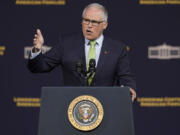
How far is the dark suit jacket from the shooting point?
8.61ft

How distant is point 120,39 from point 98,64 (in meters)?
1.33

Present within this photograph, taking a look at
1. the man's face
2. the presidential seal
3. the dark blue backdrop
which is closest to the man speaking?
the man's face


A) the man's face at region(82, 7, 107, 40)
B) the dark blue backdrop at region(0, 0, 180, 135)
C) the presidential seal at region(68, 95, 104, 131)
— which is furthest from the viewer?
the dark blue backdrop at region(0, 0, 180, 135)

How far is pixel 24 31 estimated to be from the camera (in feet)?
13.0

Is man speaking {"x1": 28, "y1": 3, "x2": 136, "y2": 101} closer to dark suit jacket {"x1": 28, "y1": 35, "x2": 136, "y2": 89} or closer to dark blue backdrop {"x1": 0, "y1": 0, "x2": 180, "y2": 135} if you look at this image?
dark suit jacket {"x1": 28, "y1": 35, "x2": 136, "y2": 89}

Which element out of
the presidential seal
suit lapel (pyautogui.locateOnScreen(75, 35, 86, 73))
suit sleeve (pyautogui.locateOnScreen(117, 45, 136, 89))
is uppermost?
suit lapel (pyautogui.locateOnScreen(75, 35, 86, 73))

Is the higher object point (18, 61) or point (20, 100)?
point (18, 61)

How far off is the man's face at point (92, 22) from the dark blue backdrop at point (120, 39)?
1.27m

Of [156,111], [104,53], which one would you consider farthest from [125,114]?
[156,111]

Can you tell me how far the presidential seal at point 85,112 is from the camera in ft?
6.56

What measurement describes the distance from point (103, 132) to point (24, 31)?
2.19m

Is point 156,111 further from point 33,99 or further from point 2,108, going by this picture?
point 2,108

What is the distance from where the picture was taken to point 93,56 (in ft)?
8.65

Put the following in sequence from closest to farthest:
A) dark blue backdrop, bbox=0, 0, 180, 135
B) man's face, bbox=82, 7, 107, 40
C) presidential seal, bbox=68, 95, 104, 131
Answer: presidential seal, bbox=68, 95, 104, 131 → man's face, bbox=82, 7, 107, 40 → dark blue backdrop, bbox=0, 0, 180, 135
